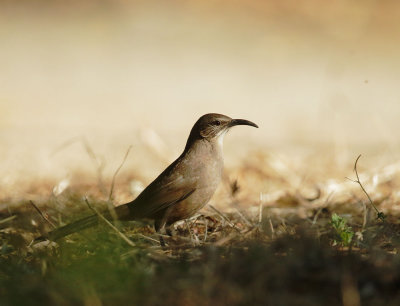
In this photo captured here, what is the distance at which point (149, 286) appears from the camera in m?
3.62

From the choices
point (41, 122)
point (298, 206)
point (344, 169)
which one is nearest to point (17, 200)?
point (298, 206)

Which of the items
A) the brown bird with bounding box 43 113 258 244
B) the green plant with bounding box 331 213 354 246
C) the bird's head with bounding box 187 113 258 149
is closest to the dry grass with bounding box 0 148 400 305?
the green plant with bounding box 331 213 354 246

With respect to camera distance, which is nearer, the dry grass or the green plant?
the dry grass

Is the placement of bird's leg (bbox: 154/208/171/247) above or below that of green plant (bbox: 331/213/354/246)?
above

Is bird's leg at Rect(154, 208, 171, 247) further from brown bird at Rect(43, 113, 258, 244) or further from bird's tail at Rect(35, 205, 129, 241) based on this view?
bird's tail at Rect(35, 205, 129, 241)

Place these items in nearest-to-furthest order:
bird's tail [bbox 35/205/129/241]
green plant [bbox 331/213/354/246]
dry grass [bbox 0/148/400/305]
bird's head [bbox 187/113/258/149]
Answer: dry grass [bbox 0/148/400/305] → green plant [bbox 331/213/354/246] → bird's tail [bbox 35/205/129/241] → bird's head [bbox 187/113/258/149]

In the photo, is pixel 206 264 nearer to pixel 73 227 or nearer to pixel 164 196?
pixel 73 227

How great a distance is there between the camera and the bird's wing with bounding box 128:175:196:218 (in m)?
5.64

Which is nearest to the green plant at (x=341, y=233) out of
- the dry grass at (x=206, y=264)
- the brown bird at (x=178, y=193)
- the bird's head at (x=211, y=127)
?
the dry grass at (x=206, y=264)

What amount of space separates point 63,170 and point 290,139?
11.9ft

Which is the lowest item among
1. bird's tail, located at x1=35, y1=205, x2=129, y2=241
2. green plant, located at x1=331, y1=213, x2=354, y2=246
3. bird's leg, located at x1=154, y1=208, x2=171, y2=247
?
green plant, located at x1=331, y1=213, x2=354, y2=246

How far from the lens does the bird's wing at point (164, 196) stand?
564 cm

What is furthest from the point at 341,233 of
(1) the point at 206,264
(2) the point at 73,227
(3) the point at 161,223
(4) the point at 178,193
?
(2) the point at 73,227

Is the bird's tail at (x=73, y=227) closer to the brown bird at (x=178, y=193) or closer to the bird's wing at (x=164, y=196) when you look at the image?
the brown bird at (x=178, y=193)
